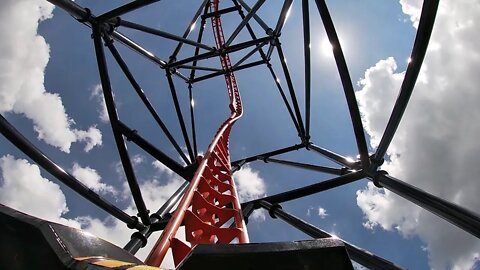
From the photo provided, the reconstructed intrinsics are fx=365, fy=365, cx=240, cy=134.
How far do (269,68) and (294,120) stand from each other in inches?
79.9

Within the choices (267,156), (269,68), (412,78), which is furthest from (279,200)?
(269,68)

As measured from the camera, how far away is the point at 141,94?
6.93 m

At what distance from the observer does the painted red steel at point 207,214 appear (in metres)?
3.75

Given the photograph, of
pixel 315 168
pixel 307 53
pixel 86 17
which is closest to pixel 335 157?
pixel 315 168

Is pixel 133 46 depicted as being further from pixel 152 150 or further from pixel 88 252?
pixel 88 252

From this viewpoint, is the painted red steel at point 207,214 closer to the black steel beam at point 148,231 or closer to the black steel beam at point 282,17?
the black steel beam at point 148,231

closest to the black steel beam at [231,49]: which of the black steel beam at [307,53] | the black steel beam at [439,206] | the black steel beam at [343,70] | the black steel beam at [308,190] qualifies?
the black steel beam at [307,53]

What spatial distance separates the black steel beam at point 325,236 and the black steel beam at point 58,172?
2.17m

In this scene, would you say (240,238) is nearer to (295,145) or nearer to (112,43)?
(112,43)

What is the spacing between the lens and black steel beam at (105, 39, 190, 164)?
6.30 meters

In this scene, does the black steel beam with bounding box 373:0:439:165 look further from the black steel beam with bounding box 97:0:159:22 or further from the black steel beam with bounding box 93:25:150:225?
the black steel beam with bounding box 93:25:150:225

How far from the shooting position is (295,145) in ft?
31.1

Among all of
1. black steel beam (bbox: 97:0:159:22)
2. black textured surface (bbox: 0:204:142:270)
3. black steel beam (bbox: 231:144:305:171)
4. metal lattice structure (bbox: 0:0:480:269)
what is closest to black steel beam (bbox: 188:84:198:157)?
metal lattice structure (bbox: 0:0:480:269)

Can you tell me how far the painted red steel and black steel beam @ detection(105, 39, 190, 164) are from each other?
0.77 m
